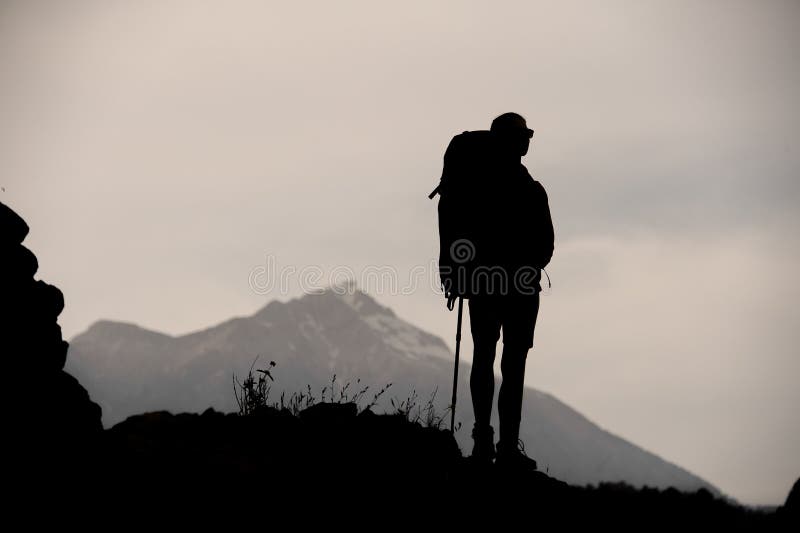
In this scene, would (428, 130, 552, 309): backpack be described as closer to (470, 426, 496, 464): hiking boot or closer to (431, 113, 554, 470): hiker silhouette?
(431, 113, 554, 470): hiker silhouette

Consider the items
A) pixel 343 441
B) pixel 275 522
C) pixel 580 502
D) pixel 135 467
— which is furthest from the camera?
pixel 343 441

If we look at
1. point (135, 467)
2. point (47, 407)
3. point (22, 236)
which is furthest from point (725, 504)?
point (22, 236)

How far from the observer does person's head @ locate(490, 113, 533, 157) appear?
1110cm

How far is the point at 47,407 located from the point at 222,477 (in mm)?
1612

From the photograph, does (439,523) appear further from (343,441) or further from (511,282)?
(511,282)

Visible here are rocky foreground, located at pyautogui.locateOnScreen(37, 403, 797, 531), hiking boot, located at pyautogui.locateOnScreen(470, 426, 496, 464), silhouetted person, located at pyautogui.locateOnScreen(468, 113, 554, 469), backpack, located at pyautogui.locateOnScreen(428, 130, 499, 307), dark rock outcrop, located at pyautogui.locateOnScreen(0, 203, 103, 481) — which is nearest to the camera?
dark rock outcrop, located at pyautogui.locateOnScreen(0, 203, 103, 481)

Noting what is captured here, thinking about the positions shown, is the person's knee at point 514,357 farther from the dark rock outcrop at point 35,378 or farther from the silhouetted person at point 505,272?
the dark rock outcrop at point 35,378

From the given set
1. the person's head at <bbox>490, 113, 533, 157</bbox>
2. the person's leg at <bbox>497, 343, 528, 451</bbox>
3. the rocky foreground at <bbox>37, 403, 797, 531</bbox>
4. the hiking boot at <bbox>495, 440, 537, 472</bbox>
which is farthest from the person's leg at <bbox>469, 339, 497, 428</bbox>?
the person's head at <bbox>490, 113, 533, 157</bbox>

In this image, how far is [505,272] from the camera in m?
11.0

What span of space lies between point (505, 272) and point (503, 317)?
1.64 ft

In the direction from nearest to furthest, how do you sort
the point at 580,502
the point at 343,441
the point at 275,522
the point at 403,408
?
the point at 275,522 → the point at 580,502 → the point at 343,441 → the point at 403,408

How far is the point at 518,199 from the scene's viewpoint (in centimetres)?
1107

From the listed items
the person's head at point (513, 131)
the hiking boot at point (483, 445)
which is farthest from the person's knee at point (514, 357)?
the person's head at point (513, 131)

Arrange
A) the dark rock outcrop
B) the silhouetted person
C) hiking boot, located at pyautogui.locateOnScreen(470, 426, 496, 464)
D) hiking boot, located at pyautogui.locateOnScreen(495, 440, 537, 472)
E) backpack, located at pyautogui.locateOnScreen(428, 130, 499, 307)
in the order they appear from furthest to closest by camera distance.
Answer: backpack, located at pyautogui.locateOnScreen(428, 130, 499, 307) → the silhouetted person → hiking boot, located at pyautogui.locateOnScreen(470, 426, 496, 464) → hiking boot, located at pyautogui.locateOnScreen(495, 440, 537, 472) → the dark rock outcrop
